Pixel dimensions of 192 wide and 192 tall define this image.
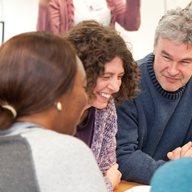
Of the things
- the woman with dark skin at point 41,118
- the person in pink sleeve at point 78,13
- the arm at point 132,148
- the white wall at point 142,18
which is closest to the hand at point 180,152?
the arm at point 132,148

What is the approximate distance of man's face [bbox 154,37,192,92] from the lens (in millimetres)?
1453

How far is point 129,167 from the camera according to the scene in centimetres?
132

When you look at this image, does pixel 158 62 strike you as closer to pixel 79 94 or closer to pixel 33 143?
pixel 79 94

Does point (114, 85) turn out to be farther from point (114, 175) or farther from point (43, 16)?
point (43, 16)

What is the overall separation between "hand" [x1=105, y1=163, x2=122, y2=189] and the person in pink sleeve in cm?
93

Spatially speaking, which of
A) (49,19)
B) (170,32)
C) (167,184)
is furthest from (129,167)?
(49,19)

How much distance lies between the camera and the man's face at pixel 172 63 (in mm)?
1453

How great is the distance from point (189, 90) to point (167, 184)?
1.09 metres

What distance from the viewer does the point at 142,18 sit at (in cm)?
244

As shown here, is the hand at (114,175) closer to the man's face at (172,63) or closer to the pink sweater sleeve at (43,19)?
the man's face at (172,63)

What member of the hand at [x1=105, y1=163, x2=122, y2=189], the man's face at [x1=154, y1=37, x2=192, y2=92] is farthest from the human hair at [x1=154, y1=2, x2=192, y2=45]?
the hand at [x1=105, y1=163, x2=122, y2=189]

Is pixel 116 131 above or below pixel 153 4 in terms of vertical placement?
below

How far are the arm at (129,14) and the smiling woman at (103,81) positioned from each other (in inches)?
33.9

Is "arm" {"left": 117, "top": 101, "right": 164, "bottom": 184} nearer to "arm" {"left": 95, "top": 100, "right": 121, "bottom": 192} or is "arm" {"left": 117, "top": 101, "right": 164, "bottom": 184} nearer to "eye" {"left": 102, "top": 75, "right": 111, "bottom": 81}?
"arm" {"left": 95, "top": 100, "right": 121, "bottom": 192}
